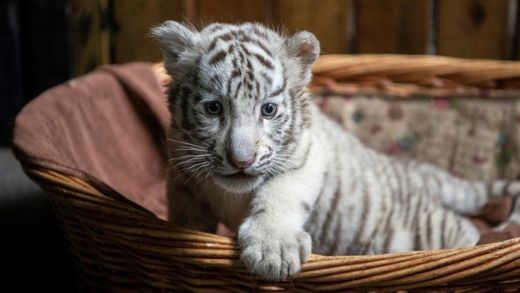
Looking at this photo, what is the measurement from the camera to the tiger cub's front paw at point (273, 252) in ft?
3.95

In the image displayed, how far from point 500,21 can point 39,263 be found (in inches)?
80.3

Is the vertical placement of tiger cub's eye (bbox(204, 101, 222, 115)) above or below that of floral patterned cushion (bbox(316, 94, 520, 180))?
above

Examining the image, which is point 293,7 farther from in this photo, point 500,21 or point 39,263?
point 39,263

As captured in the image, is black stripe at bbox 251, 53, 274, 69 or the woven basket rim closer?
the woven basket rim

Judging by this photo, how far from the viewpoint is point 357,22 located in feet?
9.41

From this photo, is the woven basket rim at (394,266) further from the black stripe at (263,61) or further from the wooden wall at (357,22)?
the wooden wall at (357,22)

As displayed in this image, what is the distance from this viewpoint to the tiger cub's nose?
4.18ft

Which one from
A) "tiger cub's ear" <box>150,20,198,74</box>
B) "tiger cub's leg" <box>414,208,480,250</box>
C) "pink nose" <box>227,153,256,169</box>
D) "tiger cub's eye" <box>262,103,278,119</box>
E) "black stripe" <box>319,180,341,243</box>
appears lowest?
"tiger cub's leg" <box>414,208,480,250</box>

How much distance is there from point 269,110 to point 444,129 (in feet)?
3.81

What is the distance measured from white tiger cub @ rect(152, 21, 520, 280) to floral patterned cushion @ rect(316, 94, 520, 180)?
21.1 inches

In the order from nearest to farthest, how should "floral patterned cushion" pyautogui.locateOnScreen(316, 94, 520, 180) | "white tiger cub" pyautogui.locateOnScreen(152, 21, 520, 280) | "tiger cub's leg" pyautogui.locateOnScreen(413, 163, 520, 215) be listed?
"white tiger cub" pyautogui.locateOnScreen(152, 21, 520, 280), "tiger cub's leg" pyautogui.locateOnScreen(413, 163, 520, 215), "floral patterned cushion" pyautogui.locateOnScreen(316, 94, 520, 180)

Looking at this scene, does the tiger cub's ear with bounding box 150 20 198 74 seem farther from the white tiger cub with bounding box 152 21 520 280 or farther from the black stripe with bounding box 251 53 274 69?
the black stripe with bounding box 251 53 274 69

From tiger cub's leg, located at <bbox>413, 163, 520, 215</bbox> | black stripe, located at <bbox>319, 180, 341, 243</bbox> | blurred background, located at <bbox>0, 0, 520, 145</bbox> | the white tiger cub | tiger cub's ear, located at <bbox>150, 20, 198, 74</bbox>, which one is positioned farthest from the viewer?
blurred background, located at <bbox>0, 0, 520, 145</bbox>

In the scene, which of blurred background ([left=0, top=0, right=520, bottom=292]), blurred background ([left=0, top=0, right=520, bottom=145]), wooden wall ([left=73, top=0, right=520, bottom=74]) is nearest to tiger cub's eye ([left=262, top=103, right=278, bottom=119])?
blurred background ([left=0, top=0, right=520, bottom=292])
